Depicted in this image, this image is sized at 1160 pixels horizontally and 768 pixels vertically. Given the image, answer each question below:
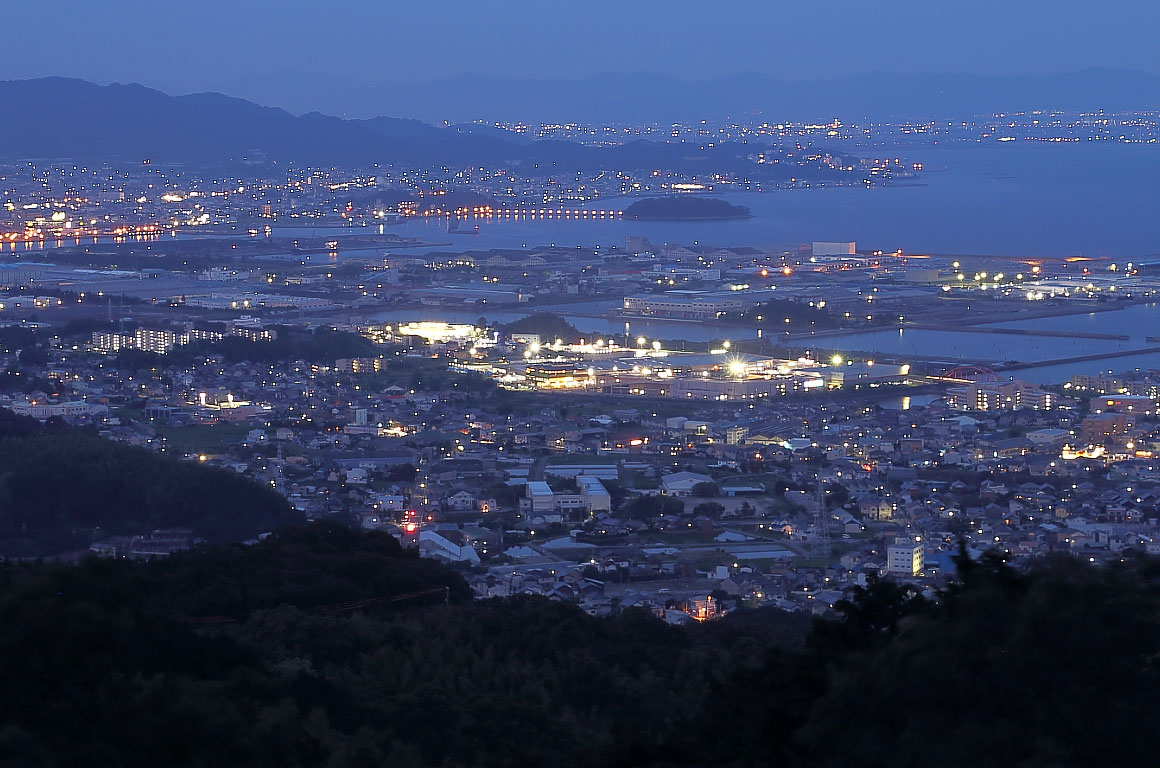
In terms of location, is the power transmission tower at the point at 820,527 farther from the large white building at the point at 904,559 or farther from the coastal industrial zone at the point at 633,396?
the large white building at the point at 904,559

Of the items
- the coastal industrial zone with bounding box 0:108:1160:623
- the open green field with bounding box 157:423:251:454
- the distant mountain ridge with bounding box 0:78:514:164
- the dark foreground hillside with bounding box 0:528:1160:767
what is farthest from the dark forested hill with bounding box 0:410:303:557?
the distant mountain ridge with bounding box 0:78:514:164

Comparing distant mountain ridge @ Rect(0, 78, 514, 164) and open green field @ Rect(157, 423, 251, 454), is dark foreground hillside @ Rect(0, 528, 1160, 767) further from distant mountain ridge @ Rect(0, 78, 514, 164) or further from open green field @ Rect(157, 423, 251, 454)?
distant mountain ridge @ Rect(0, 78, 514, 164)

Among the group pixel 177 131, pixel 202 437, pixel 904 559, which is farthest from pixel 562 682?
pixel 177 131

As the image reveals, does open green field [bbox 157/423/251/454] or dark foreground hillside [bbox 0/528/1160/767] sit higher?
dark foreground hillside [bbox 0/528/1160/767]

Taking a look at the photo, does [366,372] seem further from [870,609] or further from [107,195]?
[107,195]

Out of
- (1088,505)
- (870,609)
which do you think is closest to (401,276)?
(1088,505)

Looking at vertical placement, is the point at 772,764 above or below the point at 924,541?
above

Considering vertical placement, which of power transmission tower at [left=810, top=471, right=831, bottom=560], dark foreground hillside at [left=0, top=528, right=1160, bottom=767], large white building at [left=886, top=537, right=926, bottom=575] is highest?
dark foreground hillside at [left=0, top=528, right=1160, bottom=767]
